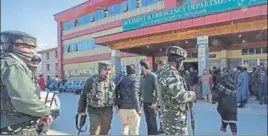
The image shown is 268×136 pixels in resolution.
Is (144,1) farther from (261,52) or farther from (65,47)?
(261,52)

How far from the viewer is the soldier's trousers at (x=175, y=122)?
2023 mm

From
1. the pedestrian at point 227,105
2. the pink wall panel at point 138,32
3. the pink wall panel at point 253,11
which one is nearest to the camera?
the pink wall panel at point 253,11

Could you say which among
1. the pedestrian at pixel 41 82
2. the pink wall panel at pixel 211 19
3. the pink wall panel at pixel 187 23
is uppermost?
the pink wall panel at pixel 211 19

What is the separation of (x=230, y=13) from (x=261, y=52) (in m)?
0.39

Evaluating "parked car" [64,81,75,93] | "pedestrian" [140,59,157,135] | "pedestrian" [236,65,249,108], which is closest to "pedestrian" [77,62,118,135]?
"parked car" [64,81,75,93]

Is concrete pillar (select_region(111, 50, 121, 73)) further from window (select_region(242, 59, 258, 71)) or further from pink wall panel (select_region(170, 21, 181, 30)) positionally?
window (select_region(242, 59, 258, 71))

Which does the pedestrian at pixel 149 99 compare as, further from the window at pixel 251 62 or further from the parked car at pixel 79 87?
the window at pixel 251 62

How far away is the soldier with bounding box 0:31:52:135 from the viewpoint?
1534 millimetres

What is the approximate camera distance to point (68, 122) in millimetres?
2398

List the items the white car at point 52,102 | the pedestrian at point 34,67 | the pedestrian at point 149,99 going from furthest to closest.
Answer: the pedestrian at point 149,99 < the white car at point 52,102 < the pedestrian at point 34,67

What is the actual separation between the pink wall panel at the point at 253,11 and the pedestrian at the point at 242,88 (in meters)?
0.59

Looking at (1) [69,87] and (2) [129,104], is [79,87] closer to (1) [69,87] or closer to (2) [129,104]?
(1) [69,87]

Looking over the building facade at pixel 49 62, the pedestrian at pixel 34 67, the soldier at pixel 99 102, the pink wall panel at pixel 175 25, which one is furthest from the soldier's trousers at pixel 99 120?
the pink wall panel at pixel 175 25

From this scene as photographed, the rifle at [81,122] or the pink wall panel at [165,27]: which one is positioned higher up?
the pink wall panel at [165,27]
